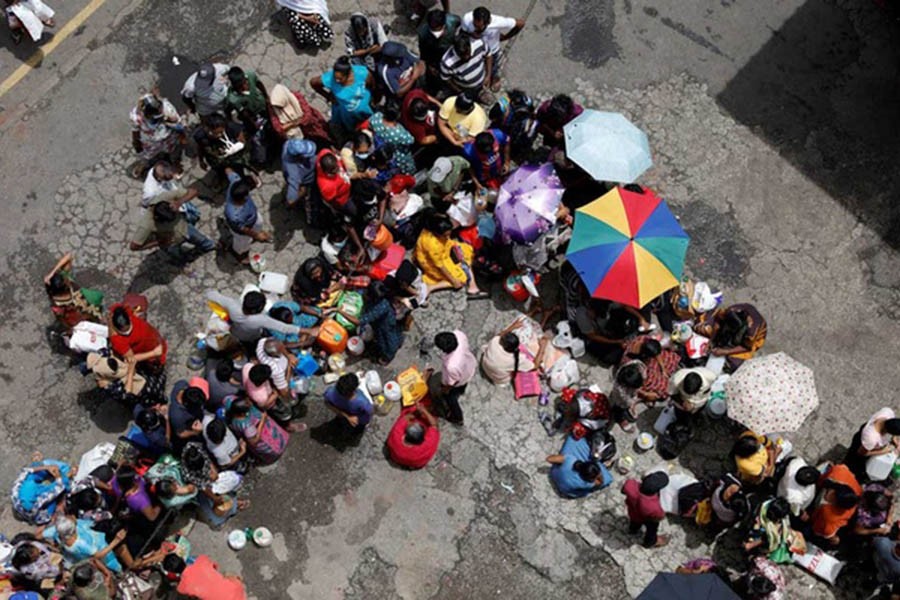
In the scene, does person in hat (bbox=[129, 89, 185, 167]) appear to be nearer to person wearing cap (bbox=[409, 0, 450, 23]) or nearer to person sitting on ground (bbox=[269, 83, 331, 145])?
person sitting on ground (bbox=[269, 83, 331, 145])

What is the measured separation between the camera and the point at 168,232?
10617 mm

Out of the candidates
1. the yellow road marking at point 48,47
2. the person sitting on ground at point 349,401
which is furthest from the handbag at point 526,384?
the yellow road marking at point 48,47

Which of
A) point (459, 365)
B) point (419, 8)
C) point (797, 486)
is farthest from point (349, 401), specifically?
point (419, 8)

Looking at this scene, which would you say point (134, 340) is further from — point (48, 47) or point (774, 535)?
point (774, 535)

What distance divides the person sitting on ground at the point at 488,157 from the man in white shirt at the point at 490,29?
3.74 feet

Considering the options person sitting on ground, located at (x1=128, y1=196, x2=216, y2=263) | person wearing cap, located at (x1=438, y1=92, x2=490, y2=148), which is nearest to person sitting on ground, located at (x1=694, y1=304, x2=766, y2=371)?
person wearing cap, located at (x1=438, y1=92, x2=490, y2=148)

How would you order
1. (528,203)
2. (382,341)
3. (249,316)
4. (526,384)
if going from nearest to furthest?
(249,316)
(528,203)
(382,341)
(526,384)

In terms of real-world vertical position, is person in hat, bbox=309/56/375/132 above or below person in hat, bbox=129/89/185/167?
above

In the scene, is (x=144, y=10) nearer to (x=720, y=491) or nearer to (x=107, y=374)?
(x=107, y=374)

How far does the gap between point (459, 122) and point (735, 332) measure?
398cm

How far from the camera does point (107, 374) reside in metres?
9.94

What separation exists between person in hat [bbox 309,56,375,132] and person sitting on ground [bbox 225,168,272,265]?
1475mm

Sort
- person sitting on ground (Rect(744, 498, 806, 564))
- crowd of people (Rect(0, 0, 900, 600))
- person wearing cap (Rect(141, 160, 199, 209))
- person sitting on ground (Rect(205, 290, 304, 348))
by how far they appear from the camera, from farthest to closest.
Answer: person wearing cap (Rect(141, 160, 199, 209)) < person sitting on ground (Rect(205, 290, 304, 348)) < crowd of people (Rect(0, 0, 900, 600)) < person sitting on ground (Rect(744, 498, 806, 564))

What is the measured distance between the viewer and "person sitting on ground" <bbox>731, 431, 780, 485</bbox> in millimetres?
9336
